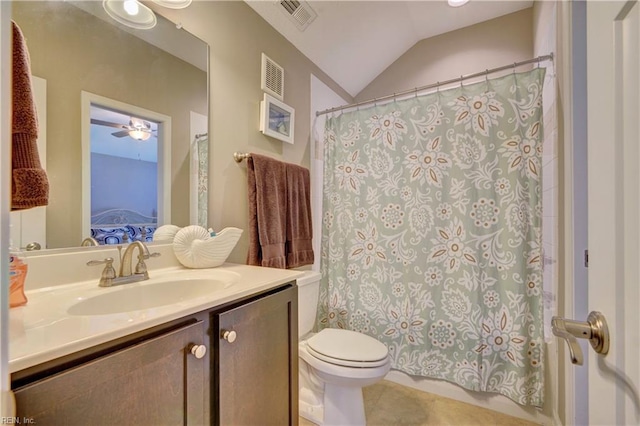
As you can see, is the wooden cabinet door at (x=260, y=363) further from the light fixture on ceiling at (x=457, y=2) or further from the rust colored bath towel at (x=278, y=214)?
the light fixture on ceiling at (x=457, y=2)

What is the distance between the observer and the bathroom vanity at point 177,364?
49cm

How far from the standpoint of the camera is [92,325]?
574 millimetres

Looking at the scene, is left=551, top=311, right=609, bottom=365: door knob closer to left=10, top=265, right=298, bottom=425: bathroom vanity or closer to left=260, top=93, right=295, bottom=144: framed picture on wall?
left=10, top=265, right=298, bottom=425: bathroom vanity

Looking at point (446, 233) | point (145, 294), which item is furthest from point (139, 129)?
point (446, 233)

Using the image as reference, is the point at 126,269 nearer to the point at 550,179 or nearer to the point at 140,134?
the point at 140,134

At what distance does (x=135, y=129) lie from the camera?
1.10 meters

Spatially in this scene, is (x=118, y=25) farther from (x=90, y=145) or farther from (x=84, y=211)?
(x=84, y=211)

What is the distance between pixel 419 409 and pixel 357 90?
97.7 inches

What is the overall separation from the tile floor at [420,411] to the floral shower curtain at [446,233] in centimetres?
14
